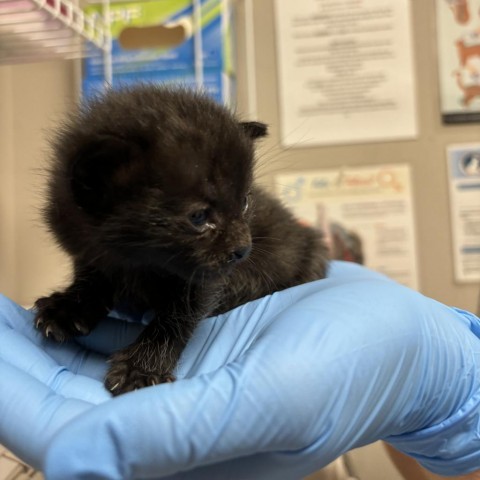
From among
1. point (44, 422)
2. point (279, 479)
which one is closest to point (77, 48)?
point (44, 422)

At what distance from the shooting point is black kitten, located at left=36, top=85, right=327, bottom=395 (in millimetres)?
826

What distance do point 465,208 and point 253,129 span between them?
0.98 meters

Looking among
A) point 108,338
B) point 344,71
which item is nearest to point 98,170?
point 108,338

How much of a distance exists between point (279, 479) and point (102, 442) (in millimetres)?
268

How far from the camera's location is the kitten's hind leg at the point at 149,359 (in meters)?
0.85

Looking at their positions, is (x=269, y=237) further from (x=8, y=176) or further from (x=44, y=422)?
(x=8, y=176)

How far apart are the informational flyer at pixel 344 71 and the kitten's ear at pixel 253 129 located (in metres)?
0.72

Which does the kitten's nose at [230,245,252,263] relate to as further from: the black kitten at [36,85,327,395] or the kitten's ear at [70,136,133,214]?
the kitten's ear at [70,136,133,214]

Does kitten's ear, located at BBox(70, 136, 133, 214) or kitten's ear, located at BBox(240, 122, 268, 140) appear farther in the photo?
kitten's ear, located at BBox(240, 122, 268, 140)

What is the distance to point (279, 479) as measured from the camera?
0.72 meters

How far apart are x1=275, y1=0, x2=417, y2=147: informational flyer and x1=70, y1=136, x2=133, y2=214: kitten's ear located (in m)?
1.02

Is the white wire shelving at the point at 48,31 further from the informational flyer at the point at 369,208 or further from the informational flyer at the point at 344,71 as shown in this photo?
the informational flyer at the point at 369,208

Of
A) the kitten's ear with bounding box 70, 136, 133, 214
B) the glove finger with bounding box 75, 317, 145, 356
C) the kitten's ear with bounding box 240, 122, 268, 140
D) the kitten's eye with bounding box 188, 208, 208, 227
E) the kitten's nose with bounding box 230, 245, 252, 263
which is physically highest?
the kitten's ear with bounding box 240, 122, 268, 140

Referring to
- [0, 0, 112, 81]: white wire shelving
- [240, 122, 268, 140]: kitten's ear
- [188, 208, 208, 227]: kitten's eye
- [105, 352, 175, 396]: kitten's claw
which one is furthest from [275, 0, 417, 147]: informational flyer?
[105, 352, 175, 396]: kitten's claw
